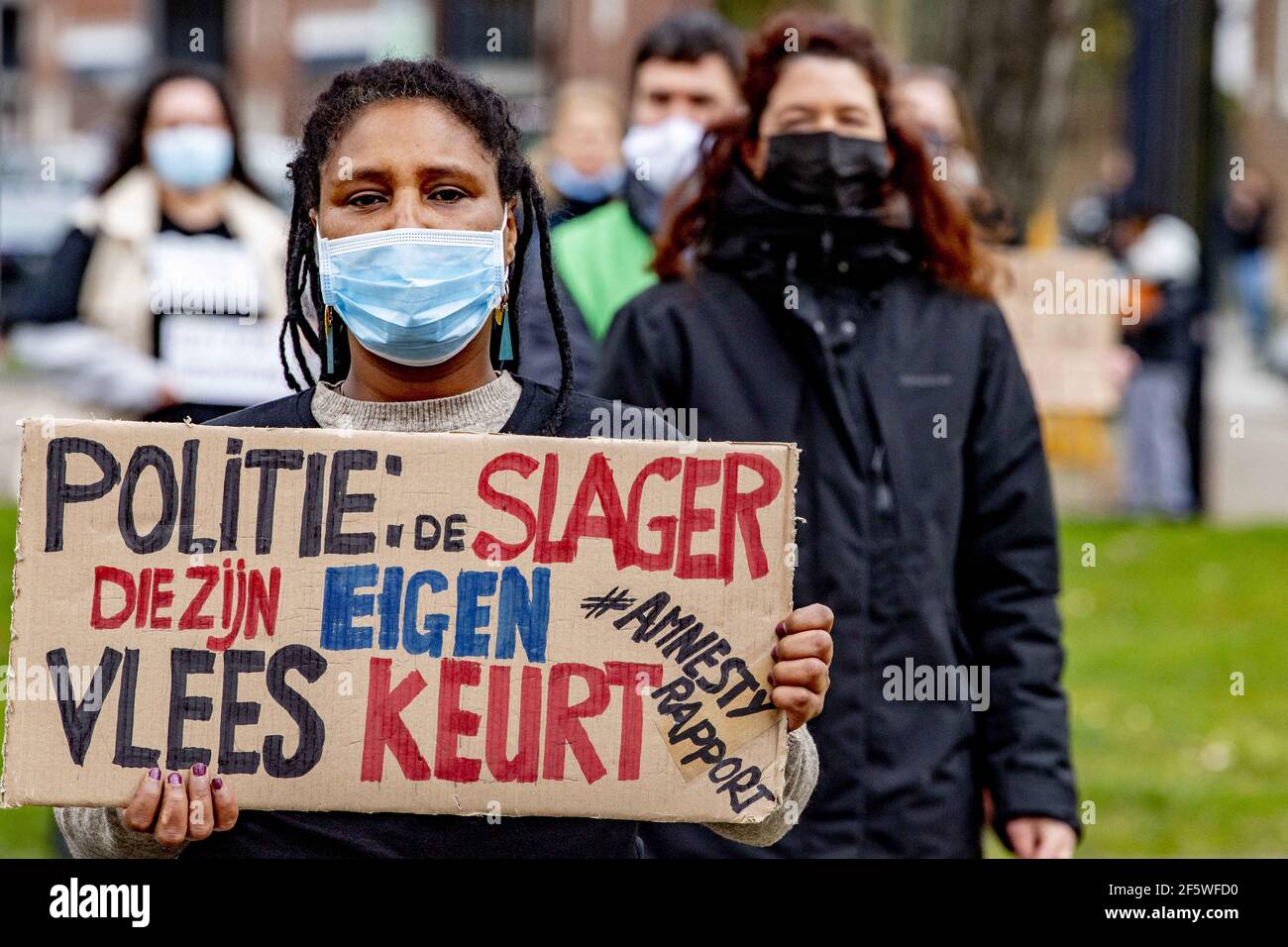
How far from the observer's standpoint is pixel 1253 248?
22.3m

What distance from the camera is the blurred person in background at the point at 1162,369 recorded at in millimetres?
11484

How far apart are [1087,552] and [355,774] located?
319 centimetres

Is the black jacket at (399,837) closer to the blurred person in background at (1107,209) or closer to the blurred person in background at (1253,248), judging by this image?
the blurred person in background at (1107,209)

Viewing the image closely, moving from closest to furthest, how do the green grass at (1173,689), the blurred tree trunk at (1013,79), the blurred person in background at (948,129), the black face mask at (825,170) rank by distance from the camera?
1. the black face mask at (825,170)
2. the blurred person in background at (948,129)
3. the green grass at (1173,689)
4. the blurred tree trunk at (1013,79)

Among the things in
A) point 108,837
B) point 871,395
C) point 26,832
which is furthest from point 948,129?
point 108,837

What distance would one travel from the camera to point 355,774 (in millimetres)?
2549

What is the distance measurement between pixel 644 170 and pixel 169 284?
1355 mm

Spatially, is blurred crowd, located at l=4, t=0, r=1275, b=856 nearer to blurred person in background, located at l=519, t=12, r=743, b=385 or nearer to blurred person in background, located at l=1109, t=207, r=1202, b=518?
blurred person in background, located at l=519, t=12, r=743, b=385

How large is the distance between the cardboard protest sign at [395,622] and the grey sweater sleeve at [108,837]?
70mm

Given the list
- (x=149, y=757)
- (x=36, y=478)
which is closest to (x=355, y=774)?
(x=149, y=757)

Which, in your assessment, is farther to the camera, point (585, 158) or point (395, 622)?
point (585, 158)
